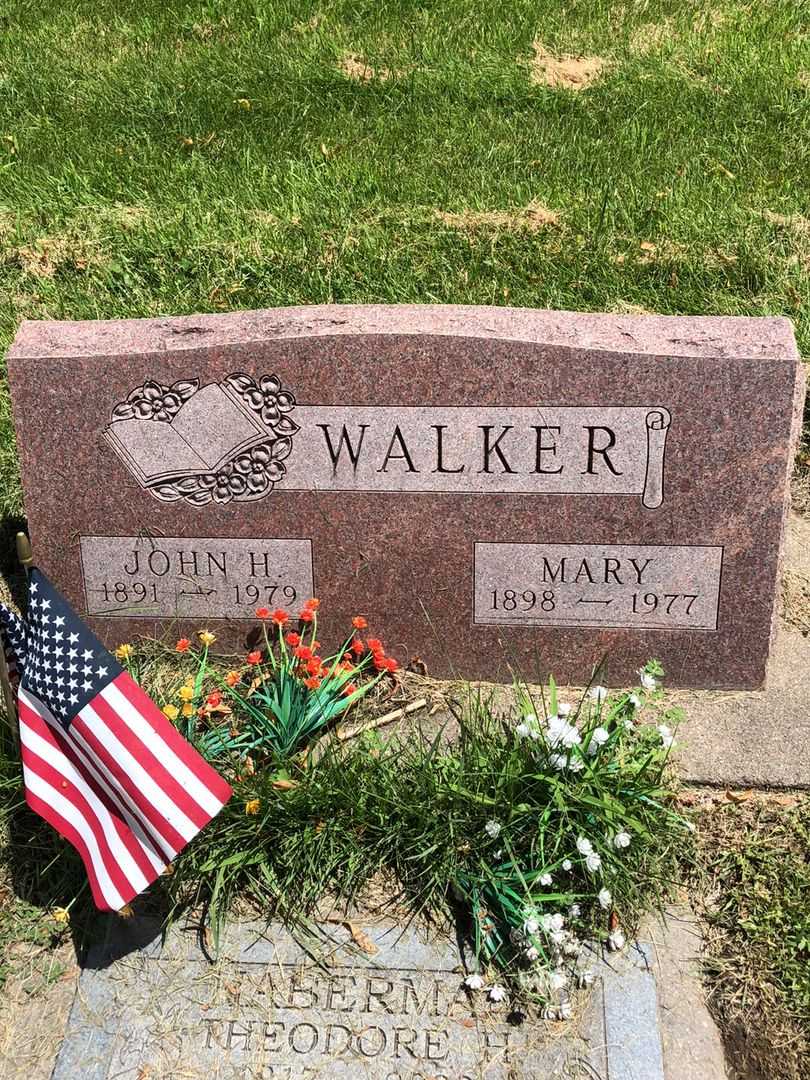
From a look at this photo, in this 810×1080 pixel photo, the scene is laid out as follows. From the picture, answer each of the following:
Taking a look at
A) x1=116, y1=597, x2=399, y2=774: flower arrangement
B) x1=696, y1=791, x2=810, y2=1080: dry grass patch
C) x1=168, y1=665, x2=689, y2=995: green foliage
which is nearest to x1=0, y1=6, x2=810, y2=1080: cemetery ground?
x1=696, y1=791, x2=810, y2=1080: dry grass patch

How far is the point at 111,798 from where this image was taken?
10.2ft

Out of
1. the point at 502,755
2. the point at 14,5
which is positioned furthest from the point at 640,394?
the point at 14,5

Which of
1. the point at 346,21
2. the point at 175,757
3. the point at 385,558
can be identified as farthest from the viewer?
the point at 346,21

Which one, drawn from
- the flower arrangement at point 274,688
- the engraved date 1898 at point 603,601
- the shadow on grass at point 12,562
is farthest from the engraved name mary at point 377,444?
the shadow on grass at point 12,562

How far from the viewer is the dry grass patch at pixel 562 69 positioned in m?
7.05

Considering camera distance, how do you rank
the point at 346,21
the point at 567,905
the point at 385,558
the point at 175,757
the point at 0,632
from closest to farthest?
1. the point at 175,757
2. the point at 567,905
3. the point at 0,632
4. the point at 385,558
5. the point at 346,21

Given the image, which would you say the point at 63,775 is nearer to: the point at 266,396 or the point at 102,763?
the point at 102,763

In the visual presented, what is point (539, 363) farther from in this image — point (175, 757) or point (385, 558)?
point (175, 757)

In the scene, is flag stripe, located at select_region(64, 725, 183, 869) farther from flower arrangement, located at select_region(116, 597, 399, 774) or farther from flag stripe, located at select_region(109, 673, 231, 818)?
flower arrangement, located at select_region(116, 597, 399, 774)

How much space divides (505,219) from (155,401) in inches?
107

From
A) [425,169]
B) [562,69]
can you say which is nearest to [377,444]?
[425,169]

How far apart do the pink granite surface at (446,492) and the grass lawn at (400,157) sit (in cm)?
113

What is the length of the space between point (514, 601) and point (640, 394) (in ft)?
2.67

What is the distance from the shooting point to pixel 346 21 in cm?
759
